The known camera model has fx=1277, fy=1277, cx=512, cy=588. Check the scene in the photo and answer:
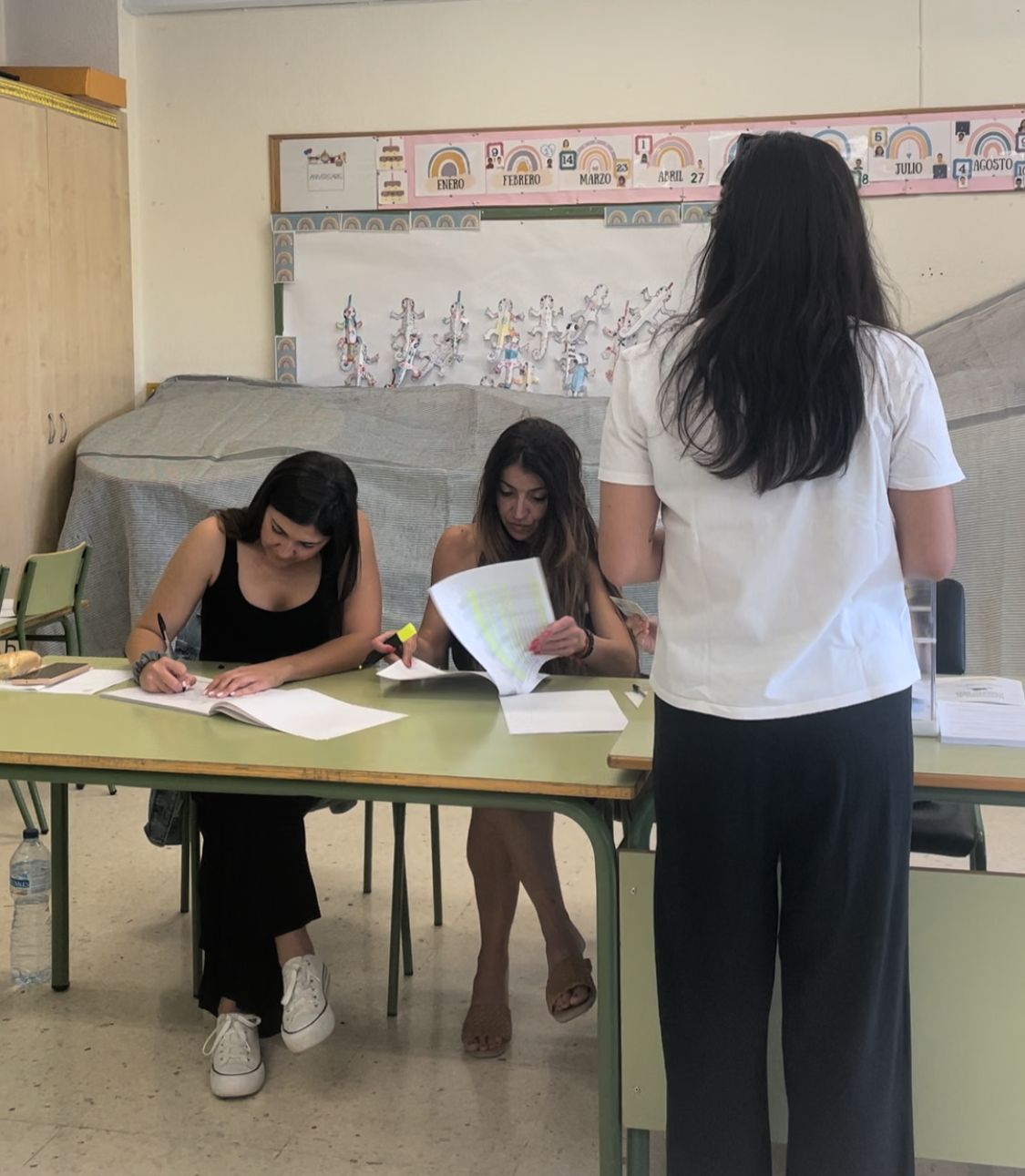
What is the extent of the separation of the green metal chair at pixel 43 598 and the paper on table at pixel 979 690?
2.05 metres

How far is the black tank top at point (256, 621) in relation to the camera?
2361mm

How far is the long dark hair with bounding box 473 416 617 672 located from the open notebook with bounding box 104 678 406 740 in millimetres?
470

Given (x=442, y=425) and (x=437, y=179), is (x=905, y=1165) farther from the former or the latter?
(x=437, y=179)

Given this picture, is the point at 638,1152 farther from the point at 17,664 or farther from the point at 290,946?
the point at 17,664

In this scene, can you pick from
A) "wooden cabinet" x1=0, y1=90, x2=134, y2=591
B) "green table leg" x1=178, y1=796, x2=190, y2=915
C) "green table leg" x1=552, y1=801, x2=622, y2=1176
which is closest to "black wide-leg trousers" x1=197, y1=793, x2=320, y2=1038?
"green table leg" x1=178, y1=796, x2=190, y2=915

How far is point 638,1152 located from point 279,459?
10.1 feet

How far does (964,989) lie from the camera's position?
158cm

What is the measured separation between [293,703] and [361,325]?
10.2ft

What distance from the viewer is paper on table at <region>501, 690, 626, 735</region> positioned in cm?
193

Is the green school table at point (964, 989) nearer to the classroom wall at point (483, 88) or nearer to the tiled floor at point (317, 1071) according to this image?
the tiled floor at point (317, 1071)

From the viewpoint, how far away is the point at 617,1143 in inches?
65.5

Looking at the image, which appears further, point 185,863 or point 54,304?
point 54,304

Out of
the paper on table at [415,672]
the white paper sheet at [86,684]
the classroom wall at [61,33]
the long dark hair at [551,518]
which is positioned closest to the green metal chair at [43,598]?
the white paper sheet at [86,684]

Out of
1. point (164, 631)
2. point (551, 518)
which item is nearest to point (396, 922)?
point (164, 631)
